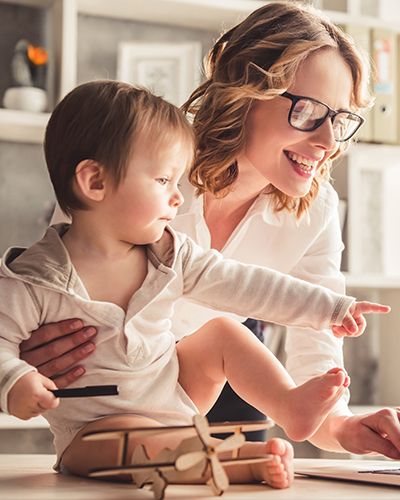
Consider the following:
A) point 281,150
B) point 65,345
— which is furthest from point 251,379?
point 281,150

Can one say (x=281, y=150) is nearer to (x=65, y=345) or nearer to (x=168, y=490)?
(x=65, y=345)

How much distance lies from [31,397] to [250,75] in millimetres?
875

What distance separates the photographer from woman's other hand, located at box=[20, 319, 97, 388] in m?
1.21

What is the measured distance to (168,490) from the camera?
109cm

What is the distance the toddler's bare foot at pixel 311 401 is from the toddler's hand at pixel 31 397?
0.30 metres

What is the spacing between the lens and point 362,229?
11.6 feet

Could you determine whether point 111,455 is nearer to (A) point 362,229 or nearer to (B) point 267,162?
(B) point 267,162

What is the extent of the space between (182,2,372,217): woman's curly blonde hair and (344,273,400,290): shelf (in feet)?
4.38

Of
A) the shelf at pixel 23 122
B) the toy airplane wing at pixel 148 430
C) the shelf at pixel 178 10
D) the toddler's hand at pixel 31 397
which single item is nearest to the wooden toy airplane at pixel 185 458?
the toy airplane wing at pixel 148 430

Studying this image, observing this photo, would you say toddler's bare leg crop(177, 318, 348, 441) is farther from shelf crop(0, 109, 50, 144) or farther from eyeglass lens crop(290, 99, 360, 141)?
shelf crop(0, 109, 50, 144)

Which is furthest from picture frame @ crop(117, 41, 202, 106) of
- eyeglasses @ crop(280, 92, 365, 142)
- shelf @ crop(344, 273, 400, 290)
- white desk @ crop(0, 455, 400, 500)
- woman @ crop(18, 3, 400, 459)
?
white desk @ crop(0, 455, 400, 500)

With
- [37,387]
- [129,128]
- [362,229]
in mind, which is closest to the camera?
[37,387]

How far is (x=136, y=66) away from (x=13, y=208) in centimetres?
65

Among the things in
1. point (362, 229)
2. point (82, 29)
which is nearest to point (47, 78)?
point (82, 29)
